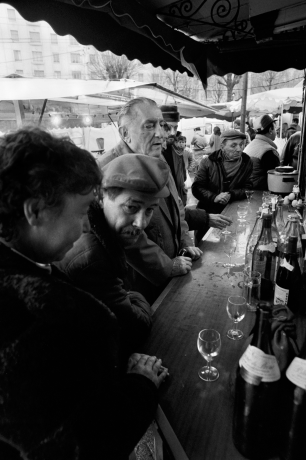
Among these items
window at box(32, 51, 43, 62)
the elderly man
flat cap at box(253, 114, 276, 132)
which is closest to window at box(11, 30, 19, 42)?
window at box(32, 51, 43, 62)

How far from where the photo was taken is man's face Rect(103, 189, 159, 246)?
156 cm

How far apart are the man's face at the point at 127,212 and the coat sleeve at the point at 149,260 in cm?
40

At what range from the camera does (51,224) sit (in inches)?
36.9

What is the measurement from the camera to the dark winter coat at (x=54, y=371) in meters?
0.72

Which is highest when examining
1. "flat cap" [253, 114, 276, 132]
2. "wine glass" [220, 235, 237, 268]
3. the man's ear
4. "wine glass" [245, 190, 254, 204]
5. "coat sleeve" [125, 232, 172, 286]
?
"flat cap" [253, 114, 276, 132]

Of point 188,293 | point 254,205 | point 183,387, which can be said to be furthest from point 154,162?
point 254,205

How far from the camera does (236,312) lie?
146cm

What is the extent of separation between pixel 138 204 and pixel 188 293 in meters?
0.69

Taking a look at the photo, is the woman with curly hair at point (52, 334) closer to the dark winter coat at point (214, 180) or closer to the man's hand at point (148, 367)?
the man's hand at point (148, 367)

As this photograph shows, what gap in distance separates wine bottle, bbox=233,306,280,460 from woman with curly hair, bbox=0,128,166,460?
12.0 inches

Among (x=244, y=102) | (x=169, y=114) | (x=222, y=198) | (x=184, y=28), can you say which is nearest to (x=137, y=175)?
(x=222, y=198)

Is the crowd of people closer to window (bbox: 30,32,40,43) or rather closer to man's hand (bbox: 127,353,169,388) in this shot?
man's hand (bbox: 127,353,169,388)

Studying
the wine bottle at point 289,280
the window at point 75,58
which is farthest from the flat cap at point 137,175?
the window at point 75,58

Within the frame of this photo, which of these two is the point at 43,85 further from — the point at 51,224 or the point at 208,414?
the point at 208,414
